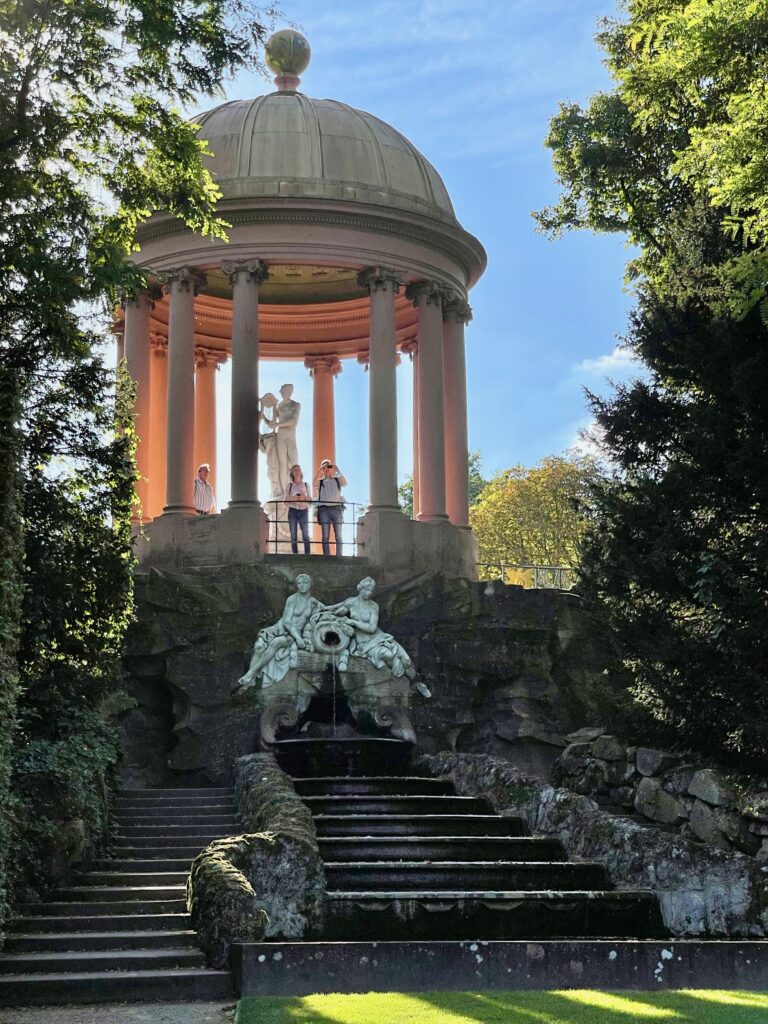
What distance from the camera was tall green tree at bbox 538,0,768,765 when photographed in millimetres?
19500

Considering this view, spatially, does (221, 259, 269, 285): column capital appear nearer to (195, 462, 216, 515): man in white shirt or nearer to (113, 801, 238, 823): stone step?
(195, 462, 216, 515): man in white shirt

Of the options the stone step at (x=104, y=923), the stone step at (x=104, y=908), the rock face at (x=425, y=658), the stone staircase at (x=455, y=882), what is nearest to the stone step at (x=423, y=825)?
the stone staircase at (x=455, y=882)

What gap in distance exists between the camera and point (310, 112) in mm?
41875

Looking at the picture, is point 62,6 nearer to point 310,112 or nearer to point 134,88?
point 134,88

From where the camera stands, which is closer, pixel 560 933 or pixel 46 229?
pixel 560 933

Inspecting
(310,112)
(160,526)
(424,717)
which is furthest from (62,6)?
(310,112)

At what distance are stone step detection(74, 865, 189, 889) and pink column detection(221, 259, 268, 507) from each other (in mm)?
21470

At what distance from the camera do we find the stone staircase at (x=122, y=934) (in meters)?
12.9

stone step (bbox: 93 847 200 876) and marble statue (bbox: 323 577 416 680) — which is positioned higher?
marble statue (bbox: 323 577 416 680)

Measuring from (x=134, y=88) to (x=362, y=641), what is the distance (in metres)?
12.2

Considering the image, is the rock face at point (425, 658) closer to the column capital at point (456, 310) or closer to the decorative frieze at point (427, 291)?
the decorative frieze at point (427, 291)

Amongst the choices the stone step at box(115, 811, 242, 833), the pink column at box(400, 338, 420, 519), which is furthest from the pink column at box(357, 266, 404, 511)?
the stone step at box(115, 811, 242, 833)

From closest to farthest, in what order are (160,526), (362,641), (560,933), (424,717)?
(560,933) < (362,641) < (424,717) < (160,526)

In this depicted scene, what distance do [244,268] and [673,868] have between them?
2695 cm
